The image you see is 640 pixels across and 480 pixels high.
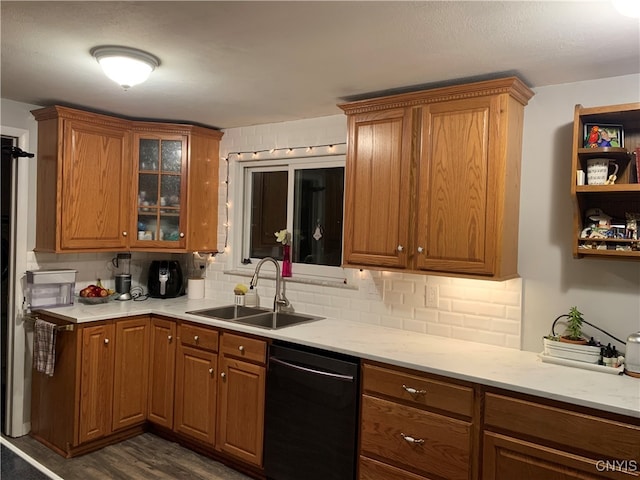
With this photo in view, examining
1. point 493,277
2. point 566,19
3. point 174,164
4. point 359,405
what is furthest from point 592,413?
point 174,164

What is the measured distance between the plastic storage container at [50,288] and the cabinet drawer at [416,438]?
89.9 inches

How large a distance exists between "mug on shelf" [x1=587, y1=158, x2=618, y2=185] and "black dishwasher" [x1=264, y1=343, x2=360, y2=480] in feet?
4.73

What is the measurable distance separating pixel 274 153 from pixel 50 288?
6.11 ft

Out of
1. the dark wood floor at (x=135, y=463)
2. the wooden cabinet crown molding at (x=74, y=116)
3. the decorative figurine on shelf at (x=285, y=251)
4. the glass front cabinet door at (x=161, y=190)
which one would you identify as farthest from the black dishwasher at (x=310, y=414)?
the wooden cabinet crown molding at (x=74, y=116)

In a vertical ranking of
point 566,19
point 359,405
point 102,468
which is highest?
point 566,19

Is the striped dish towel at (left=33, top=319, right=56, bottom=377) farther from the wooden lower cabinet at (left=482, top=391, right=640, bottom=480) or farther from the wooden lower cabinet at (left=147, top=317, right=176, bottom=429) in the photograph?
the wooden lower cabinet at (left=482, top=391, right=640, bottom=480)

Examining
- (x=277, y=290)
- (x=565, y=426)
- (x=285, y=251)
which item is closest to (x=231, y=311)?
(x=277, y=290)

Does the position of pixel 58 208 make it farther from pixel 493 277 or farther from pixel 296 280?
pixel 493 277

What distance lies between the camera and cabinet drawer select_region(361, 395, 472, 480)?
2170 mm

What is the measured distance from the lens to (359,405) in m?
2.47

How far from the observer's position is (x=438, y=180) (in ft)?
8.36

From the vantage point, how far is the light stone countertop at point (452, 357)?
1940 millimetres

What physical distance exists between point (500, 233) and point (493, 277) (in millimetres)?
218

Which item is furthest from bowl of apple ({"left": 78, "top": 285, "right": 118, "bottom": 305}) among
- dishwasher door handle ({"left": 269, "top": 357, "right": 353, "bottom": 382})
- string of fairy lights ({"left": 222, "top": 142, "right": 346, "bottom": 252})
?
dishwasher door handle ({"left": 269, "top": 357, "right": 353, "bottom": 382})
